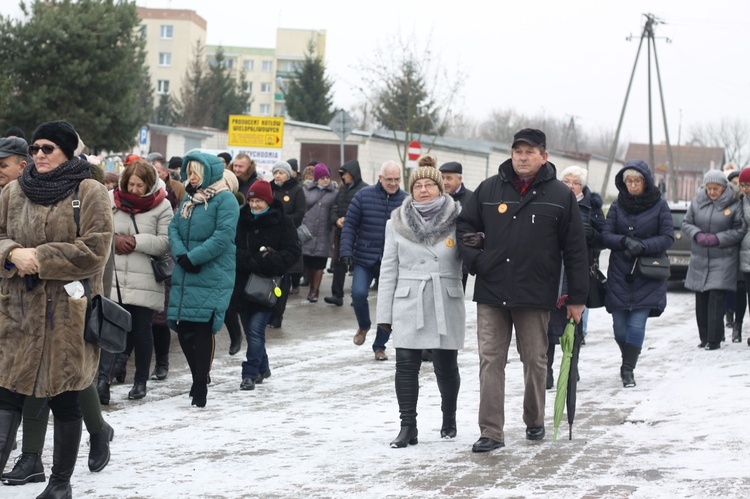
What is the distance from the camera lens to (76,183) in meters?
5.89

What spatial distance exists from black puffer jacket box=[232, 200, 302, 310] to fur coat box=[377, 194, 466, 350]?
2.15 m

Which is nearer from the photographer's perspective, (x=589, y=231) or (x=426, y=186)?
(x=426, y=186)

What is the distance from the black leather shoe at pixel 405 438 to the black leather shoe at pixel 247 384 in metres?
2.57

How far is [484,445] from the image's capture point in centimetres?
703

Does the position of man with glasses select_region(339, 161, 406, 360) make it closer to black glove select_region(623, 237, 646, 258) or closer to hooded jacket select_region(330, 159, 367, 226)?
black glove select_region(623, 237, 646, 258)

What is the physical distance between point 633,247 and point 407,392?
3.31 meters

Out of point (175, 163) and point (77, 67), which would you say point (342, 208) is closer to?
point (175, 163)

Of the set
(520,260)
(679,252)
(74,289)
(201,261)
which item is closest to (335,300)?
(679,252)

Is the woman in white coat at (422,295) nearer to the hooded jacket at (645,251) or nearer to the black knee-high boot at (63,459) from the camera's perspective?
the black knee-high boot at (63,459)

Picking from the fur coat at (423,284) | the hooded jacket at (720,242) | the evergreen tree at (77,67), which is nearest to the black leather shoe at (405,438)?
the fur coat at (423,284)

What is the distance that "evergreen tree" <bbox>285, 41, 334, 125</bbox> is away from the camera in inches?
2689

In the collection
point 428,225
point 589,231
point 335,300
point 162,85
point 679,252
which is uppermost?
point 162,85

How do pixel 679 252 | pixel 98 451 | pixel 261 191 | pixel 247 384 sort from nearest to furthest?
pixel 98 451 → pixel 261 191 → pixel 247 384 → pixel 679 252

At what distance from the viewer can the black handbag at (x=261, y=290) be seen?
9.45 m
